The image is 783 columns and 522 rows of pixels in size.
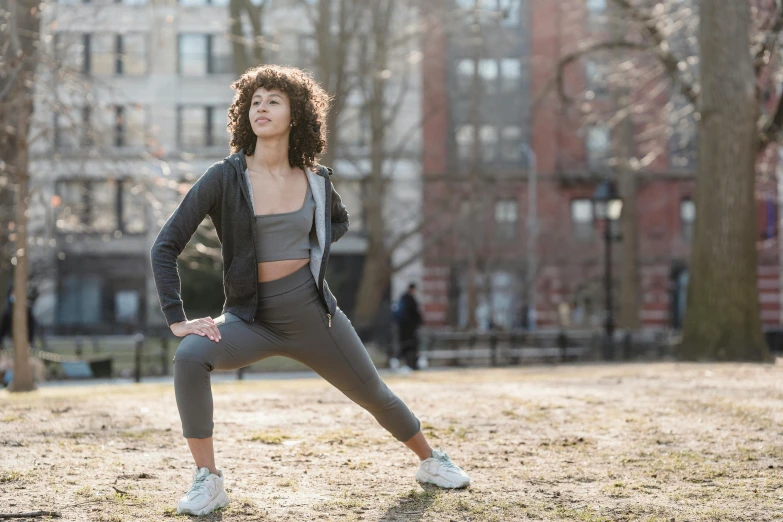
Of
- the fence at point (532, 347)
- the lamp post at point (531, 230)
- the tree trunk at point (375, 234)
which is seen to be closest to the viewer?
the fence at point (532, 347)

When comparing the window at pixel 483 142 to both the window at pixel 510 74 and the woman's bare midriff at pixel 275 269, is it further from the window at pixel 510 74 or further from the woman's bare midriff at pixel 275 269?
the woman's bare midriff at pixel 275 269

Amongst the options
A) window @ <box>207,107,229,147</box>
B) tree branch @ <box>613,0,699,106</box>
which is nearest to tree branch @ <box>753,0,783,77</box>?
tree branch @ <box>613,0,699,106</box>

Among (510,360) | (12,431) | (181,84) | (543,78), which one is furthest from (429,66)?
(12,431)

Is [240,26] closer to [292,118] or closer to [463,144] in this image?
[292,118]

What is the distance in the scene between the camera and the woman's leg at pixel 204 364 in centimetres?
440

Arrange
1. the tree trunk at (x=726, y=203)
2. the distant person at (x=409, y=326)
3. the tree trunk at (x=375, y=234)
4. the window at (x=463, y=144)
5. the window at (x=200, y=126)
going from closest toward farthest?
1. the tree trunk at (x=726, y=203)
2. the distant person at (x=409, y=326)
3. the tree trunk at (x=375, y=234)
4. the window at (x=463, y=144)
5. the window at (x=200, y=126)

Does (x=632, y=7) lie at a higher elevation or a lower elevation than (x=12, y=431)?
higher

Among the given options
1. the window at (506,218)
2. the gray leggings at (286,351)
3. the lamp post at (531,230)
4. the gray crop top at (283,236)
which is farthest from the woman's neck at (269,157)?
the window at (506,218)

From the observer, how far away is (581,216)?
4516cm

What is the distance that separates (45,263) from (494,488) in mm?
34553

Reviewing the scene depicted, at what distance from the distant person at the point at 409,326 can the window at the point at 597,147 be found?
25317mm

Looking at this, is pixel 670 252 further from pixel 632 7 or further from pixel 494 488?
pixel 494 488

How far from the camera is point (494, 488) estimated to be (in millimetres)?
5082

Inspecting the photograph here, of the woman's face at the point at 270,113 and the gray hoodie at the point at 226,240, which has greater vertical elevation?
the woman's face at the point at 270,113
